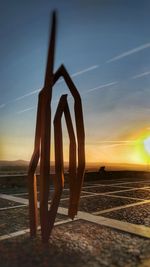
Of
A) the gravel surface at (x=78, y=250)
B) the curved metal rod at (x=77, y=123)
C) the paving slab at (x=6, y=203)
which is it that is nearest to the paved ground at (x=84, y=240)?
the gravel surface at (x=78, y=250)

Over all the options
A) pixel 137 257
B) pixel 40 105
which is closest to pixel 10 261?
pixel 137 257

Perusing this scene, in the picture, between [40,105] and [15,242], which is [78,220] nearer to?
[15,242]

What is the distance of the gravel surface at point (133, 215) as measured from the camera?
25.7 feet

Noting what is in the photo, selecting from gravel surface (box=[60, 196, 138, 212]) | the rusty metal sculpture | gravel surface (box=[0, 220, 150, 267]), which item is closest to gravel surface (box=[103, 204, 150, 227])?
gravel surface (box=[60, 196, 138, 212])

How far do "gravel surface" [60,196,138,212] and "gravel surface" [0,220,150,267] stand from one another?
308 centimetres

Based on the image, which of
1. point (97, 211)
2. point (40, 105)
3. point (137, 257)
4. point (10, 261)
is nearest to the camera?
point (10, 261)

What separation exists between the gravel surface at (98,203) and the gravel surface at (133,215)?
0.72m

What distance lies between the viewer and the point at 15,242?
5500 mm

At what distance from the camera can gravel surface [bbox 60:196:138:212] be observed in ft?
31.3

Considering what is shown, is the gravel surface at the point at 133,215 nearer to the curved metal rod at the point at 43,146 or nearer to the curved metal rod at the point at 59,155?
the curved metal rod at the point at 59,155

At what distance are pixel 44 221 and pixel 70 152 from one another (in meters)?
1.58

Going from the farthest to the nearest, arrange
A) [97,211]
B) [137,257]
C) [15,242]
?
1. [97,211]
2. [15,242]
3. [137,257]

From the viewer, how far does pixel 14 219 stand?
7.58 metres

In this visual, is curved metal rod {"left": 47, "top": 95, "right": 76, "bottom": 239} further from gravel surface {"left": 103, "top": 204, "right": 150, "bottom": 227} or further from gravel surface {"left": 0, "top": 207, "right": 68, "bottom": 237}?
gravel surface {"left": 103, "top": 204, "right": 150, "bottom": 227}
